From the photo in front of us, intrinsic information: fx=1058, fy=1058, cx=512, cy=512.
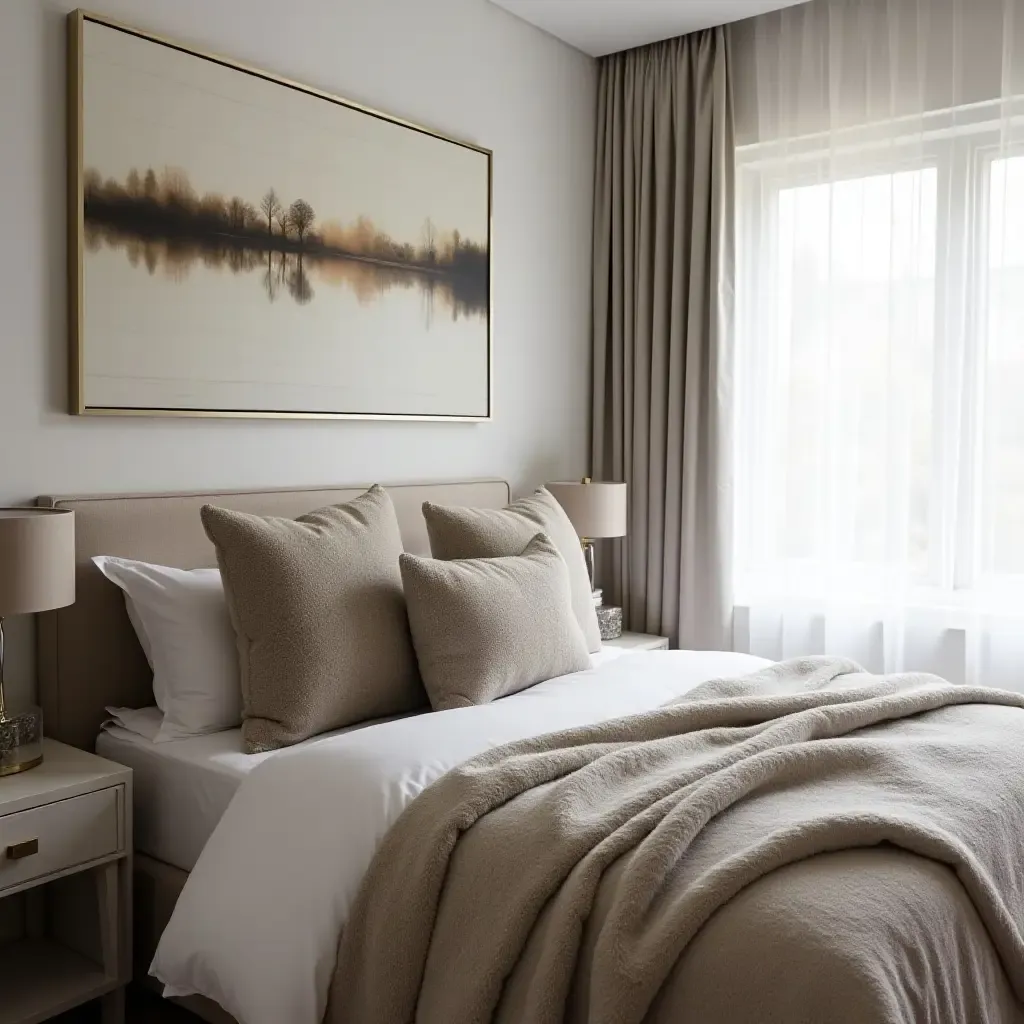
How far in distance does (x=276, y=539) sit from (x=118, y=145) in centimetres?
104

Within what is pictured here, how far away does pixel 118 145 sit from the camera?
255 cm

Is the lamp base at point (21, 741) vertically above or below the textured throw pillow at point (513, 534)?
below

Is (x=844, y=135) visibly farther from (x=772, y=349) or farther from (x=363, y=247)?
(x=363, y=247)

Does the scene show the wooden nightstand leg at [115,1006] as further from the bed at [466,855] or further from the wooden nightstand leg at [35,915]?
the wooden nightstand leg at [35,915]

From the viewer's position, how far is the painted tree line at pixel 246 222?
8.44 ft

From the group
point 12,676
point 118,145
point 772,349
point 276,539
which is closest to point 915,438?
point 772,349

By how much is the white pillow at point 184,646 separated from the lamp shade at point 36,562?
284 millimetres

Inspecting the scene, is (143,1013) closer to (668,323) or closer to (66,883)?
(66,883)

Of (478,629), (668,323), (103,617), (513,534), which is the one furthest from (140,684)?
(668,323)

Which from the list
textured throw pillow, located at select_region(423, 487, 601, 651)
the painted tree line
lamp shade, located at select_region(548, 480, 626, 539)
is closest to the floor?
textured throw pillow, located at select_region(423, 487, 601, 651)

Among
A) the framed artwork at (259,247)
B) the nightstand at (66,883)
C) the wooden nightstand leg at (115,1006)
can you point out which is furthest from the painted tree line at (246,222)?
the wooden nightstand leg at (115,1006)

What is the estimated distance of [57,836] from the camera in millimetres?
2098

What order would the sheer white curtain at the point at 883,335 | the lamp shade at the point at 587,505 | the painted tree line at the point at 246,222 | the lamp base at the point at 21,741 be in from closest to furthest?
the lamp base at the point at 21,741 < the painted tree line at the point at 246,222 < the sheer white curtain at the point at 883,335 < the lamp shade at the point at 587,505

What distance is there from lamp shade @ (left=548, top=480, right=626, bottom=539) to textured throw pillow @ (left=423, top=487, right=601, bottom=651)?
340 mm
